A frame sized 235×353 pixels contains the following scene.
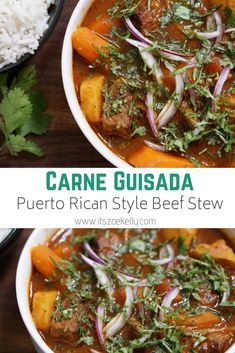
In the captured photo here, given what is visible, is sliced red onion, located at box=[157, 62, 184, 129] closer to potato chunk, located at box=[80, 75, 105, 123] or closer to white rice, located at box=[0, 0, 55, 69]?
potato chunk, located at box=[80, 75, 105, 123]

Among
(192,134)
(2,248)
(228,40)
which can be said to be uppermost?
(228,40)

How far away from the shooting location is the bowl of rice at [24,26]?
3.22 m

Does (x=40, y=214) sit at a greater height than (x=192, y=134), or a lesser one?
lesser

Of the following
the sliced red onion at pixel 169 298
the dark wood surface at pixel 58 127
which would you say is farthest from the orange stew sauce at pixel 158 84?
the sliced red onion at pixel 169 298

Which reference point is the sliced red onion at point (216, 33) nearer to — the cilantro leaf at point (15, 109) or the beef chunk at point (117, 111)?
the beef chunk at point (117, 111)

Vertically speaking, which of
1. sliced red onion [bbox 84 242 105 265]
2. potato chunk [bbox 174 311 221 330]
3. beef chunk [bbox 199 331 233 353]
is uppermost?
sliced red onion [bbox 84 242 105 265]

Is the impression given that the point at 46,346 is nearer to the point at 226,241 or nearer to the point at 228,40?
the point at 226,241

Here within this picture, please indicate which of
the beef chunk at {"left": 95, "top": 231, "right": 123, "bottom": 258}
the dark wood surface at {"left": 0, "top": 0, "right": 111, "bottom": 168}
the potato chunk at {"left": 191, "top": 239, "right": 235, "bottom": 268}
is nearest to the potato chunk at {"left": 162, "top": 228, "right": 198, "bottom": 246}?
the potato chunk at {"left": 191, "top": 239, "right": 235, "bottom": 268}

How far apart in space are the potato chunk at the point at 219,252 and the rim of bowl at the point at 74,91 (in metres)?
0.50

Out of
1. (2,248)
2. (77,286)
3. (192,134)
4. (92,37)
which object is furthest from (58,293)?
(92,37)

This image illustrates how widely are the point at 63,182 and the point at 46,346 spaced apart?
705 mm

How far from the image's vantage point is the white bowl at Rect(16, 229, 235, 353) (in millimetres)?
3086

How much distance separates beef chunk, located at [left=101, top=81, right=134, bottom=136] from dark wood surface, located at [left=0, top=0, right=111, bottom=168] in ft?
1.09

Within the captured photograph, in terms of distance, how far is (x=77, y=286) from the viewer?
10.7 ft
